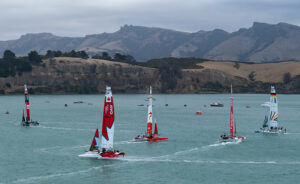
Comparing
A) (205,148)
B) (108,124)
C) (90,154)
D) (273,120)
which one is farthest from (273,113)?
(90,154)

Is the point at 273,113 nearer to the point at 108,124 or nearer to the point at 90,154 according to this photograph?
the point at 108,124

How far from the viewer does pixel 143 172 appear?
6006 cm

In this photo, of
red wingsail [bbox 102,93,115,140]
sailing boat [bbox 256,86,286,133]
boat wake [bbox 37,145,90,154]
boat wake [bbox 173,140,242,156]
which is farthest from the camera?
sailing boat [bbox 256,86,286,133]

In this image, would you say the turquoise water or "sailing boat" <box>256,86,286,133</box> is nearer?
the turquoise water

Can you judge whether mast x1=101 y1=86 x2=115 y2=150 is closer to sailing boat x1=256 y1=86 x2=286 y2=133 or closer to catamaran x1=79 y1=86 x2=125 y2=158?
catamaran x1=79 y1=86 x2=125 y2=158

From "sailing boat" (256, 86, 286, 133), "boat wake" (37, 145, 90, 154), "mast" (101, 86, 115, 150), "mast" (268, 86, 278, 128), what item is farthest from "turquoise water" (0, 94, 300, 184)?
"mast" (268, 86, 278, 128)

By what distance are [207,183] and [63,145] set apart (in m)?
32.6

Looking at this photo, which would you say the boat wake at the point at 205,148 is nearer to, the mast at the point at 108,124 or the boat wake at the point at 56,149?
the mast at the point at 108,124

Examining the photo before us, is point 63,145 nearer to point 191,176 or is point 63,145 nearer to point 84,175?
point 84,175

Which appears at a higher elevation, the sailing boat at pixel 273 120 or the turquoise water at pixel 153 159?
the sailing boat at pixel 273 120

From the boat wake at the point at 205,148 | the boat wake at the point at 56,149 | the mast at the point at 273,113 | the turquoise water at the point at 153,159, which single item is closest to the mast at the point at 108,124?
the turquoise water at the point at 153,159

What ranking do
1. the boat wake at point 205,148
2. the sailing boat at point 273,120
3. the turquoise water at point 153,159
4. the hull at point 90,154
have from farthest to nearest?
the sailing boat at point 273,120 → the boat wake at point 205,148 → the hull at point 90,154 → the turquoise water at point 153,159

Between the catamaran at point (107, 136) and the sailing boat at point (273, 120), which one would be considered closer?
the catamaran at point (107, 136)

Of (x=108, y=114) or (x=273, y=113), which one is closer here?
(x=108, y=114)
